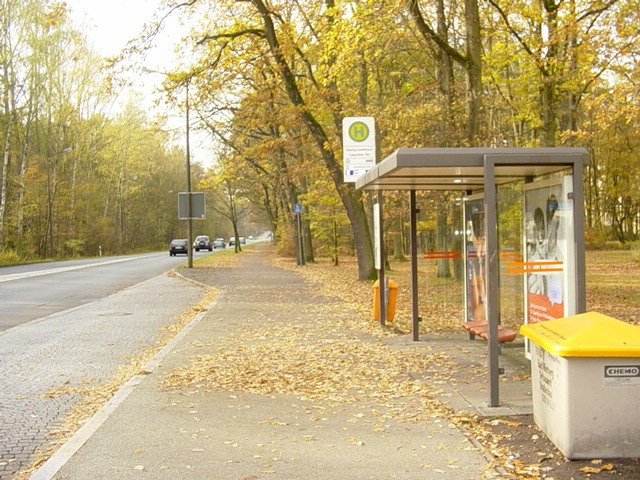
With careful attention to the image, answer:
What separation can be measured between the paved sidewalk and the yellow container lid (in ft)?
3.11

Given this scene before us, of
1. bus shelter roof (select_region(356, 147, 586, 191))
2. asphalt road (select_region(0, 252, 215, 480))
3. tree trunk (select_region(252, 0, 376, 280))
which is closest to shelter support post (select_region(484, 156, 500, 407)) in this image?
bus shelter roof (select_region(356, 147, 586, 191))

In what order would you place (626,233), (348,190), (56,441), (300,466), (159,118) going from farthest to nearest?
1. (626,233)
2. (159,118)
3. (348,190)
4. (56,441)
5. (300,466)

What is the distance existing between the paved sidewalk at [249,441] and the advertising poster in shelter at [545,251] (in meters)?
1.03

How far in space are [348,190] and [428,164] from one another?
51.4 feet

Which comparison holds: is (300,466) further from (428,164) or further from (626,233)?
(626,233)

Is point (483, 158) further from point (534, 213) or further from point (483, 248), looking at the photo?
point (483, 248)

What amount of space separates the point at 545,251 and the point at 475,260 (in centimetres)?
287

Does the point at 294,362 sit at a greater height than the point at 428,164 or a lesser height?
lesser

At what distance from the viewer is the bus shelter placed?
660cm

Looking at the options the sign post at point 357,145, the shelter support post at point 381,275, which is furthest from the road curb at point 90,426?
the sign post at point 357,145

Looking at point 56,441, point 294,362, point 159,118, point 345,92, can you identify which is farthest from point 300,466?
point 159,118

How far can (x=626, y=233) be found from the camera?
6216cm

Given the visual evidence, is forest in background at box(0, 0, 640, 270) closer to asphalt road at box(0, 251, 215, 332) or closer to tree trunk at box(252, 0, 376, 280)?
tree trunk at box(252, 0, 376, 280)

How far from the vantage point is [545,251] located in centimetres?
758
